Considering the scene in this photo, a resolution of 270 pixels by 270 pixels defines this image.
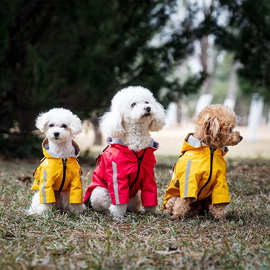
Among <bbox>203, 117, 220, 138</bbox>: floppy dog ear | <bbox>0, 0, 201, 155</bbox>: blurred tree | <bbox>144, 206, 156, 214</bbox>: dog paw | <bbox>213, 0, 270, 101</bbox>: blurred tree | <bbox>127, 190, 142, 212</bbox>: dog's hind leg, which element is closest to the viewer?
<bbox>203, 117, 220, 138</bbox>: floppy dog ear

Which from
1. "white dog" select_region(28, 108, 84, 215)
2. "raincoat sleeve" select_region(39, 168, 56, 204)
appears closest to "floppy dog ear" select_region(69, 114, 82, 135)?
"white dog" select_region(28, 108, 84, 215)

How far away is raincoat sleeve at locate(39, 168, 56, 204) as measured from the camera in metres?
3.40

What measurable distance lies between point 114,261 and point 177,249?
49 cm

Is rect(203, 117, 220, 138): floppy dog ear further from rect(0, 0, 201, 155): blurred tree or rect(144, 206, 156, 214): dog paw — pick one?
rect(0, 0, 201, 155): blurred tree

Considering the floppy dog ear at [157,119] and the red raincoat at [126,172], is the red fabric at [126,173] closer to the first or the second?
the red raincoat at [126,172]

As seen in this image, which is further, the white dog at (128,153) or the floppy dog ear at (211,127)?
the white dog at (128,153)

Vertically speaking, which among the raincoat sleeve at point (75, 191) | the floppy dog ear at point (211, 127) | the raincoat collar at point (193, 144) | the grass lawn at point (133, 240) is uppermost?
the floppy dog ear at point (211, 127)

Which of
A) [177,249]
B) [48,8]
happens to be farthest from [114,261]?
[48,8]

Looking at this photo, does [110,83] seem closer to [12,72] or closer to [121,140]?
[12,72]

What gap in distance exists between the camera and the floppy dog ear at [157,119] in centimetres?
350

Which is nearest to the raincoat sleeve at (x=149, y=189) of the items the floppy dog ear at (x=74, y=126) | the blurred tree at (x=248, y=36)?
the floppy dog ear at (x=74, y=126)

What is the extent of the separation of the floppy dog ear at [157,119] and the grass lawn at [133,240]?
0.84 metres

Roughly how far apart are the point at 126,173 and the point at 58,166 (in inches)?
25.2

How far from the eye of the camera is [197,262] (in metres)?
2.26
